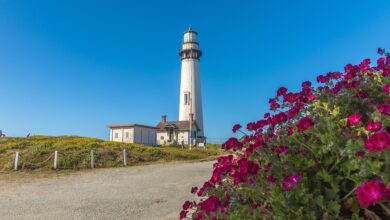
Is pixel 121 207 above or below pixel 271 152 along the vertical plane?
below

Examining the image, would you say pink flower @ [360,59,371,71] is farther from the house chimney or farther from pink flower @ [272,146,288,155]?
the house chimney

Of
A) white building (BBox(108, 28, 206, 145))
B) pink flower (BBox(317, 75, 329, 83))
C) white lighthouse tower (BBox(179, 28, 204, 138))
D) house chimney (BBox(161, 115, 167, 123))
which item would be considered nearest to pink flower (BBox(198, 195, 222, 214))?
pink flower (BBox(317, 75, 329, 83))

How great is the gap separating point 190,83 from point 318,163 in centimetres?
4140

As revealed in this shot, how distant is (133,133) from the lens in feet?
120

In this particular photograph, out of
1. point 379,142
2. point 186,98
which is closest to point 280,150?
point 379,142

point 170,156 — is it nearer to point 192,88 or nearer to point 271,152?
point 271,152

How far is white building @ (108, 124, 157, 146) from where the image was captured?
36.8 m

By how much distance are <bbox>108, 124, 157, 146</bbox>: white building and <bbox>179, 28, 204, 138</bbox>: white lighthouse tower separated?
6.09 meters

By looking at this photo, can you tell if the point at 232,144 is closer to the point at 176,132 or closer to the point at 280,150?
the point at 280,150

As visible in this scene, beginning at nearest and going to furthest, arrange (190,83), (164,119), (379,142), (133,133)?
(379,142), (133,133), (190,83), (164,119)

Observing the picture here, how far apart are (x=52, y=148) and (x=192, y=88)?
2660 cm

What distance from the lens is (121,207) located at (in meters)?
6.50

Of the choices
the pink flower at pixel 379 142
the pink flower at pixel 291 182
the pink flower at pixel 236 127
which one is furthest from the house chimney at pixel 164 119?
the pink flower at pixel 379 142

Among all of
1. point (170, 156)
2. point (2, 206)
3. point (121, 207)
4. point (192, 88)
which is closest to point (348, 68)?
point (121, 207)
